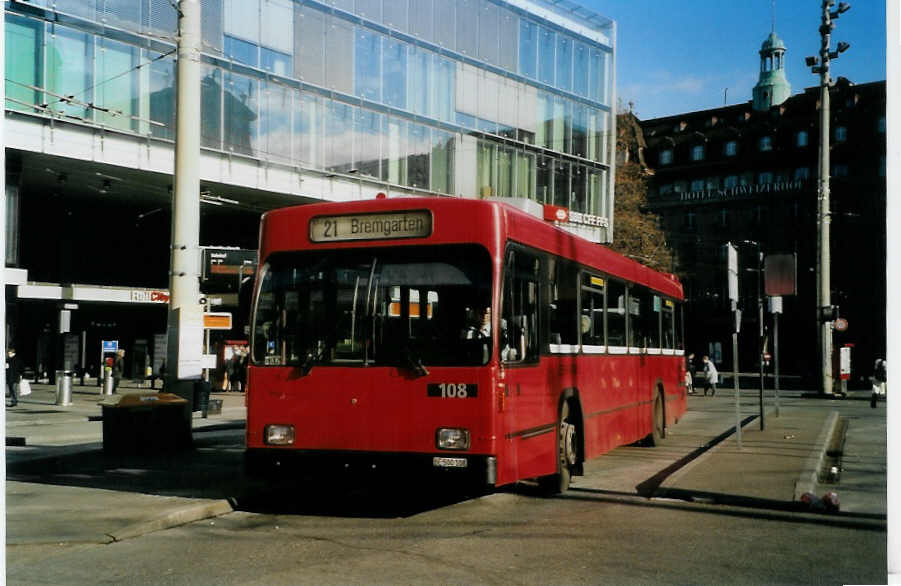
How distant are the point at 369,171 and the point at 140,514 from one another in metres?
28.0

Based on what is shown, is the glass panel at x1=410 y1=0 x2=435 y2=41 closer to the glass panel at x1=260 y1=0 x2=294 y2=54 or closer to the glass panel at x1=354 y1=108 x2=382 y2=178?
the glass panel at x1=354 y1=108 x2=382 y2=178

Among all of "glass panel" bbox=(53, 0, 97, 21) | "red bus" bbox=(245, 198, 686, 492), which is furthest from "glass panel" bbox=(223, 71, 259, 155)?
"red bus" bbox=(245, 198, 686, 492)

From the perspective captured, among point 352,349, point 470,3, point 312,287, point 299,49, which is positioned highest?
point 470,3

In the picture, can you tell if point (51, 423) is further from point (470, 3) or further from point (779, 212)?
point (779, 212)

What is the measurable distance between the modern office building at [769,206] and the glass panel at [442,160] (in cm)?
932

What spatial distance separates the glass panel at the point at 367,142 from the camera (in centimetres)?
3556

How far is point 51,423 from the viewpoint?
21.7 m

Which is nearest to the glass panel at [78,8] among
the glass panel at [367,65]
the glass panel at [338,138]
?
the glass panel at [338,138]

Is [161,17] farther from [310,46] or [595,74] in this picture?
[595,74]

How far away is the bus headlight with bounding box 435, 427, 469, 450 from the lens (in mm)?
8352

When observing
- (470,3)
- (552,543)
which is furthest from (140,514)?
(470,3)

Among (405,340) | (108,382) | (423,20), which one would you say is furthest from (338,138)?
(405,340)

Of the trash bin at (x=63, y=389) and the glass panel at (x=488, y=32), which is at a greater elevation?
the glass panel at (x=488, y=32)

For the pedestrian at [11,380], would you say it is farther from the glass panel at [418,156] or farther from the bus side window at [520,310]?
the bus side window at [520,310]
